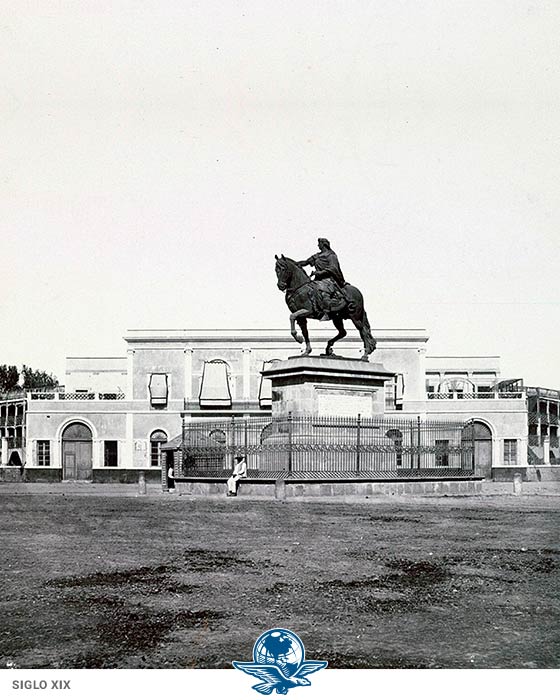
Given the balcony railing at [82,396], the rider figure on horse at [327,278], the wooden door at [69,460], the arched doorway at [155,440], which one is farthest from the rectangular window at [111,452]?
the rider figure on horse at [327,278]

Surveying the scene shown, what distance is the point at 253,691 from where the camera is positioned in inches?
197

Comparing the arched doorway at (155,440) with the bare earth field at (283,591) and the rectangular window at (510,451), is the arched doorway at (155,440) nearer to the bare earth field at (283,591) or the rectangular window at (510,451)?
the rectangular window at (510,451)

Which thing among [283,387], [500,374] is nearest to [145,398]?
[500,374]

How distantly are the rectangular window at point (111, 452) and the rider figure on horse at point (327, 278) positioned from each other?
31.0 metres

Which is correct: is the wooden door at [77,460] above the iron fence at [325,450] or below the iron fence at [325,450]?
below

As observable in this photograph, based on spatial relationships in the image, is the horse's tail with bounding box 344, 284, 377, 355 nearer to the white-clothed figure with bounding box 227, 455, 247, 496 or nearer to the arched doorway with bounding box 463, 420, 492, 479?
the white-clothed figure with bounding box 227, 455, 247, 496

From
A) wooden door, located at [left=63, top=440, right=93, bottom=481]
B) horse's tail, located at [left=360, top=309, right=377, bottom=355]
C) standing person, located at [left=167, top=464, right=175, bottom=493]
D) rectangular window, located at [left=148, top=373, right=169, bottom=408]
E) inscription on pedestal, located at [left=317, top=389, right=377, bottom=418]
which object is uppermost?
horse's tail, located at [left=360, top=309, right=377, bottom=355]

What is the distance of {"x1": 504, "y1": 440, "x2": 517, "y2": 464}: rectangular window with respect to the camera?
51.0 meters

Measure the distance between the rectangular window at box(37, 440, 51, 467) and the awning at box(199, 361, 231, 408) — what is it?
8440mm

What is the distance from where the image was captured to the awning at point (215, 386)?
54531 millimetres

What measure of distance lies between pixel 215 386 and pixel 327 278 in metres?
33.0

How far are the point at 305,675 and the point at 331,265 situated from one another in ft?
59.5

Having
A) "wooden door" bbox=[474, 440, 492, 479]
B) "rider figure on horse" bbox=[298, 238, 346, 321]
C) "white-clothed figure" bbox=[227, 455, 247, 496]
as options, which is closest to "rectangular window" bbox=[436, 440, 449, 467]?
"rider figure on horse" bbox=[298, 238, 346, 321]

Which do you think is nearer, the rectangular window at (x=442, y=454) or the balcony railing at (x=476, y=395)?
the rectangular window at (x=442, y=454)
